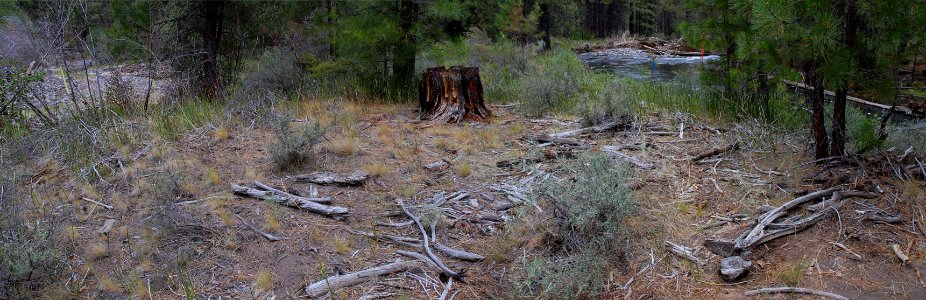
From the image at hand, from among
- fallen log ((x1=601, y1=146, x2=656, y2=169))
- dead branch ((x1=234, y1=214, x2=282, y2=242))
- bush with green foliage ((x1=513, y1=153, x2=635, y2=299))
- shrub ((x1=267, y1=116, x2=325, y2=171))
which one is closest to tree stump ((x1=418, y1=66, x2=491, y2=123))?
shrub ((x1=267, y1=116, x2=325, y2=171))

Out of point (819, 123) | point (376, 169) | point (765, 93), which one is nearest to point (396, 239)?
point (376, 169)

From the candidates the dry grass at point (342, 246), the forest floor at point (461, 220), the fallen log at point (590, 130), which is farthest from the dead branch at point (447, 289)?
the fallen log at point (590, 130)

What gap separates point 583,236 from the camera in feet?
13.4

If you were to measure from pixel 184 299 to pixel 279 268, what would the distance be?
0.56 metres

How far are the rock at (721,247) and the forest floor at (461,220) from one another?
0.19 ft

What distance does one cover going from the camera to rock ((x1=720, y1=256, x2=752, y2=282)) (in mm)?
3775

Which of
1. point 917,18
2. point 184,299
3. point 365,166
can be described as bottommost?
point 184,299

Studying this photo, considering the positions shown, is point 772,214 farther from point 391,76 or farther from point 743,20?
point 391,76

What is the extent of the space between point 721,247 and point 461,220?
1.78 m

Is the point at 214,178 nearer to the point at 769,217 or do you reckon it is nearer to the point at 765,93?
the point at 769,217

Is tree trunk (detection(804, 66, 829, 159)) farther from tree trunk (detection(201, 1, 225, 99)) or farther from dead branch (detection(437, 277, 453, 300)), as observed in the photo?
tree trunk (detection(201, 1, 225, 99))

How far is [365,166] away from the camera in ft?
18.4

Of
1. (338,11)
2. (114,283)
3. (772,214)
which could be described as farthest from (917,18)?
(338,11)

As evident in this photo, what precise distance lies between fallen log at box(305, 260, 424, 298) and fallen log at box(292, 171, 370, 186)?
4.33 ft
